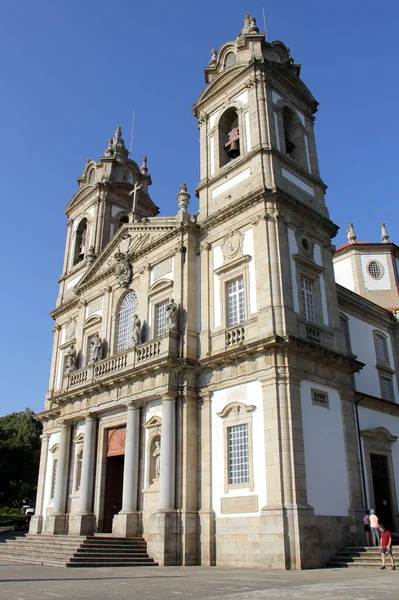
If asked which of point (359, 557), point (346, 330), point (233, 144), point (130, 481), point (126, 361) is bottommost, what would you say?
point (359, 557)

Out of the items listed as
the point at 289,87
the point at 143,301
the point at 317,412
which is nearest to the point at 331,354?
the point at 317,412

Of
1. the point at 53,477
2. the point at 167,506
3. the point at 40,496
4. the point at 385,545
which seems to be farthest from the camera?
the point at 40,496

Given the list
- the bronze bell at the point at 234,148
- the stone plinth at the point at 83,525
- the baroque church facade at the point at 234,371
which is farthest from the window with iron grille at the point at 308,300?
the stone plinth at the point at 83,525

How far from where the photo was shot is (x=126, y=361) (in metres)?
21.6

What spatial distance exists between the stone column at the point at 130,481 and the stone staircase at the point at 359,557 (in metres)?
6.92

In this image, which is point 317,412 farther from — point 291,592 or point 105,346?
point 105,346

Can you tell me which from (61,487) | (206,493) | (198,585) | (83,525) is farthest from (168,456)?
(61,487)

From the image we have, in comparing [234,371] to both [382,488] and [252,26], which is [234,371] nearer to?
[382,488]

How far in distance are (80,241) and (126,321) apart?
33.8 ft

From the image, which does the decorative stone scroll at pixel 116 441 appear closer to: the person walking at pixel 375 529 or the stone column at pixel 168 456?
the stone column at pixel 168 456

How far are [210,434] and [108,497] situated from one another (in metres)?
6.22

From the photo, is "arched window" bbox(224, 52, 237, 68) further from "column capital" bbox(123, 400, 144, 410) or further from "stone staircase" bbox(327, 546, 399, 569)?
"stone staircase" bbox(327, 546, 399, 569)

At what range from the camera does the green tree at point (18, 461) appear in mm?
45094

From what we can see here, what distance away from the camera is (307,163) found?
23.4 m
